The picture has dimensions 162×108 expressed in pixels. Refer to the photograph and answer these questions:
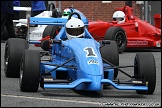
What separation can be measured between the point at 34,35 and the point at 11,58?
217 inches

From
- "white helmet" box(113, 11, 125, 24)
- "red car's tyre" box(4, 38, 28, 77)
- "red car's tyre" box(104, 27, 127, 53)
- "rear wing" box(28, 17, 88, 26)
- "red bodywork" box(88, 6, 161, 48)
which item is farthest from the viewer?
"white helmet" box(113, 11, 125, 24)

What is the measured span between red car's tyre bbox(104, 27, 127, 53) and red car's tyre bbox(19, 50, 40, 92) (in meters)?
6.14

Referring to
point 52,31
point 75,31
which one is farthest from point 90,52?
point 52,31

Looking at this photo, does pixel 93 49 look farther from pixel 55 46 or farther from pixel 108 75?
pixel 55 46

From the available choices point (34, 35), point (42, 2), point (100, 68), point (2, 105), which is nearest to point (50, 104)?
point (2, 105)

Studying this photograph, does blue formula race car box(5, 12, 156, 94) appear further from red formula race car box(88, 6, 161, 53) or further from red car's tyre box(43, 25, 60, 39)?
red formula race car box(88, 6, 161, 53)

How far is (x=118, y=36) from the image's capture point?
51.0ft

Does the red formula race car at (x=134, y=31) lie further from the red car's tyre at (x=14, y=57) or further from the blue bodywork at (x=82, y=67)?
the blue bodywork at (x=82, y=67)

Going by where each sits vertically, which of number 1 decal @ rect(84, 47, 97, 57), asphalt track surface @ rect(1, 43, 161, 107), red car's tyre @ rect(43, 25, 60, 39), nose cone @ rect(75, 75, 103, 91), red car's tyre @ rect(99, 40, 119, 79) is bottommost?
asphalt track surface @ rect(1, 43, 161, 107)

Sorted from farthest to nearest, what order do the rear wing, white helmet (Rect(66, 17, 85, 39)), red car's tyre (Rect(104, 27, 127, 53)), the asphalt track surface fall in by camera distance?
red car's tyre (Rect(104, 27, 127, 53))
the rear wing
white helmet (Rect(66, 17, 85, 39))
the asphalt track surface

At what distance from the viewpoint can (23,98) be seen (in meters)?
8.42

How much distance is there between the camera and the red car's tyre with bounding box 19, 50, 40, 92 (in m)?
8.83

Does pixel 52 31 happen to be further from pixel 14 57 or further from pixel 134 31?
pixel 14 57

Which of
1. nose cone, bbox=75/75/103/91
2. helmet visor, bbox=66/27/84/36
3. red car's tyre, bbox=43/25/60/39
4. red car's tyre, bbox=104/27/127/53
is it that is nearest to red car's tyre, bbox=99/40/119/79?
helmet visor, bbox=66/27/84/36
